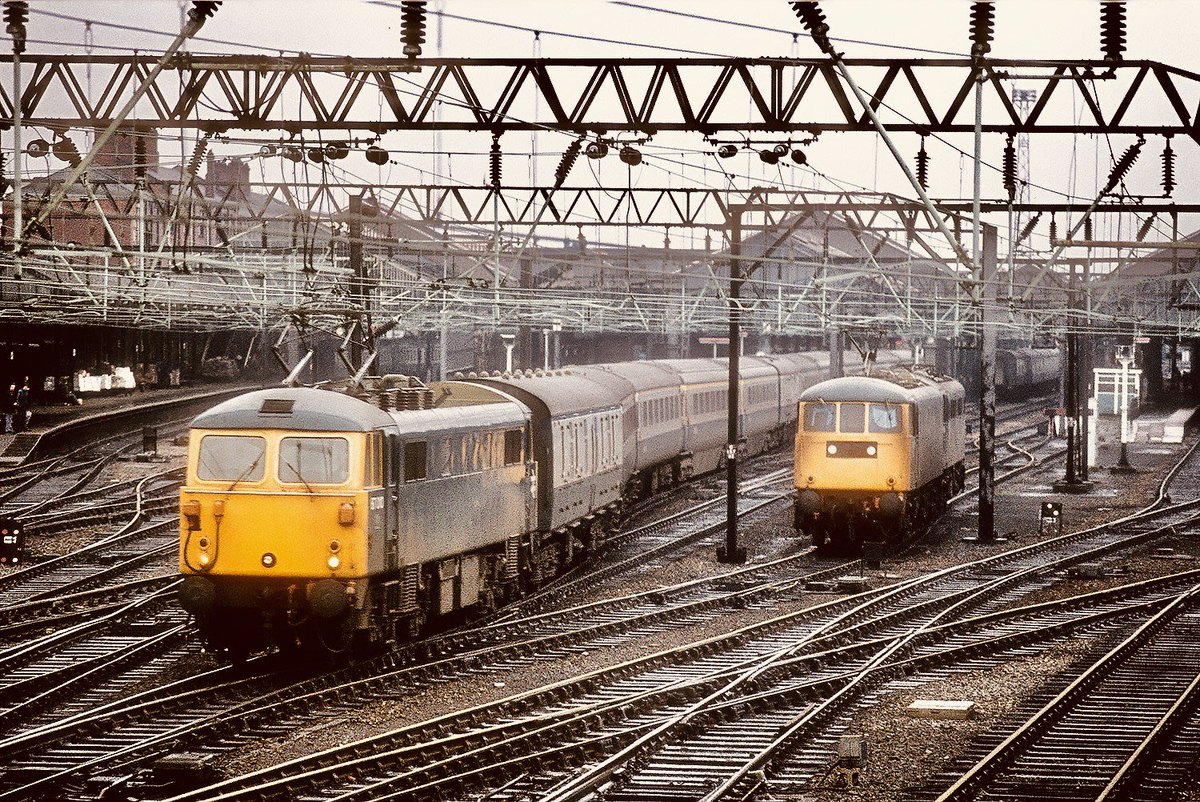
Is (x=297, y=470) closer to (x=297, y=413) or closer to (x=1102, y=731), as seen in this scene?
(x=297, y=413)

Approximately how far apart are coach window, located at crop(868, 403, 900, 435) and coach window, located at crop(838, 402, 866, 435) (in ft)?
0.53

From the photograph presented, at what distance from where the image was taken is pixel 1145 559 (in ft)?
Answer: 102

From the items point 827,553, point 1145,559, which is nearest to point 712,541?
point 827,553

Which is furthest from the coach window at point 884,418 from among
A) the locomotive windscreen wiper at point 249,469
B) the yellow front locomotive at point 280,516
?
the locomotive windscreen wiper at point 249,469

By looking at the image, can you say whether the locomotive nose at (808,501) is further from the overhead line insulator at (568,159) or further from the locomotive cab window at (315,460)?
the locomotive cab window at (315,460)

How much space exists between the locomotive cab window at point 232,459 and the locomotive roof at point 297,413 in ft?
0.52

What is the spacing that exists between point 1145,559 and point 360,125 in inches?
724

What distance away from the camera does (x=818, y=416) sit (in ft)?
100

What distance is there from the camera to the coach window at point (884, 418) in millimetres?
30141

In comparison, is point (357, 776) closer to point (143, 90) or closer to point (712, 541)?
point (143, 90)

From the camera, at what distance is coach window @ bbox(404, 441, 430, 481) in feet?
62.6

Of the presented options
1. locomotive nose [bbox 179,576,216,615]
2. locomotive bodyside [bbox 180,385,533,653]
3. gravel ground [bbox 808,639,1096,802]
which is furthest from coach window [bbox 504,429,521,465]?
gravel ground [bbox 808,639,1096,802]

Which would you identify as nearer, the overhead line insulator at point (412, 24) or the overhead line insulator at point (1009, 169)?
the overhead line insulator at point (412, 24)

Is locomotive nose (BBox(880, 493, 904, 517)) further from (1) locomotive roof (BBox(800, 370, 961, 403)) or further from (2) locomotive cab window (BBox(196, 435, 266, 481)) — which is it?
(2) locomotive cab window (BBox(196, 435, 266, 481))
